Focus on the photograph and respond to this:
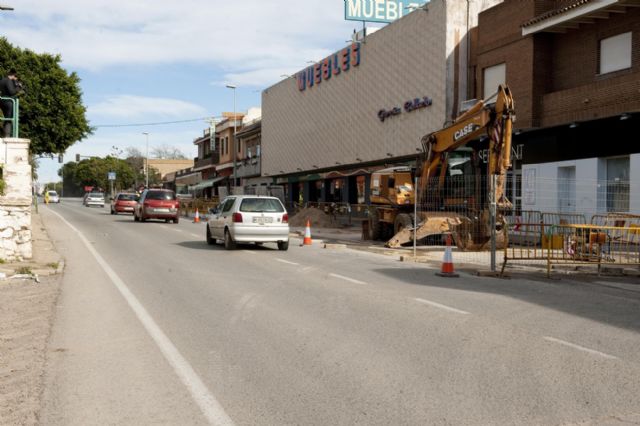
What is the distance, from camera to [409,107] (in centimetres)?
3572

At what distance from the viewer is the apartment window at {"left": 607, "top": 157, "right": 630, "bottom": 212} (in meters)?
21.2

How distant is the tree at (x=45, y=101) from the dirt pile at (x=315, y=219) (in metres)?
12.9

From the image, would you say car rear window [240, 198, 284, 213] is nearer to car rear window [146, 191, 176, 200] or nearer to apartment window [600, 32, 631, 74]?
apartment window [600, 32, 631, 74]

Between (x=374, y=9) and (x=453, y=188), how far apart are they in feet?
82.0

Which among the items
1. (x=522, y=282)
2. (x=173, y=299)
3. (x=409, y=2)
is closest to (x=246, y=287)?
(x=173, y=299)

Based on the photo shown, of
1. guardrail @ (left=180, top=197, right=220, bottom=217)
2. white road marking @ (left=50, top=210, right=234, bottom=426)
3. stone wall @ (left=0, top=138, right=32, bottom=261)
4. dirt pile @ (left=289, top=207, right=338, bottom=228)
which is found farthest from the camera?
guardrail @ (left=180, top=197, right=220, bottom=217)

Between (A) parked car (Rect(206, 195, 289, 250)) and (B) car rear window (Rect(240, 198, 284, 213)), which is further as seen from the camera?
(B) car rear window (Rect(240, 198, 284, 213))

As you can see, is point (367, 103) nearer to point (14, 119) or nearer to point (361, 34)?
point (361, 34)

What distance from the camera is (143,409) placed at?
493cm

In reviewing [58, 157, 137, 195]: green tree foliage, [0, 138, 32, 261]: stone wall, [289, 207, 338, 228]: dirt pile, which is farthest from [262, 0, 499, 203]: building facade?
[58, 157, 137, 195]: green tree foliage

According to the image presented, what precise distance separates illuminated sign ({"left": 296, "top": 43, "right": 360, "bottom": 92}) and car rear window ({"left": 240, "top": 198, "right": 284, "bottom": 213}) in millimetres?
25081

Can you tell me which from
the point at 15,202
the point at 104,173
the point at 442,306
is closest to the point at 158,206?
the point at 15,202

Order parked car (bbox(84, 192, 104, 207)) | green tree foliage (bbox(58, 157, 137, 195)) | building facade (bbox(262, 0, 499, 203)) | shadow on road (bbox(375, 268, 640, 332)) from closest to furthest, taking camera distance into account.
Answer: shadow on road (bbox(375, 268, 640, 332)) < building facade (bbox(262, 0, 499, 203)) < parked car (bbox(84, 192, 104, 207)) < green tree foliage (bbox(58, 157, 137, 195))

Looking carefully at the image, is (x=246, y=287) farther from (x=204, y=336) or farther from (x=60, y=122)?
(x=60, y=122)
